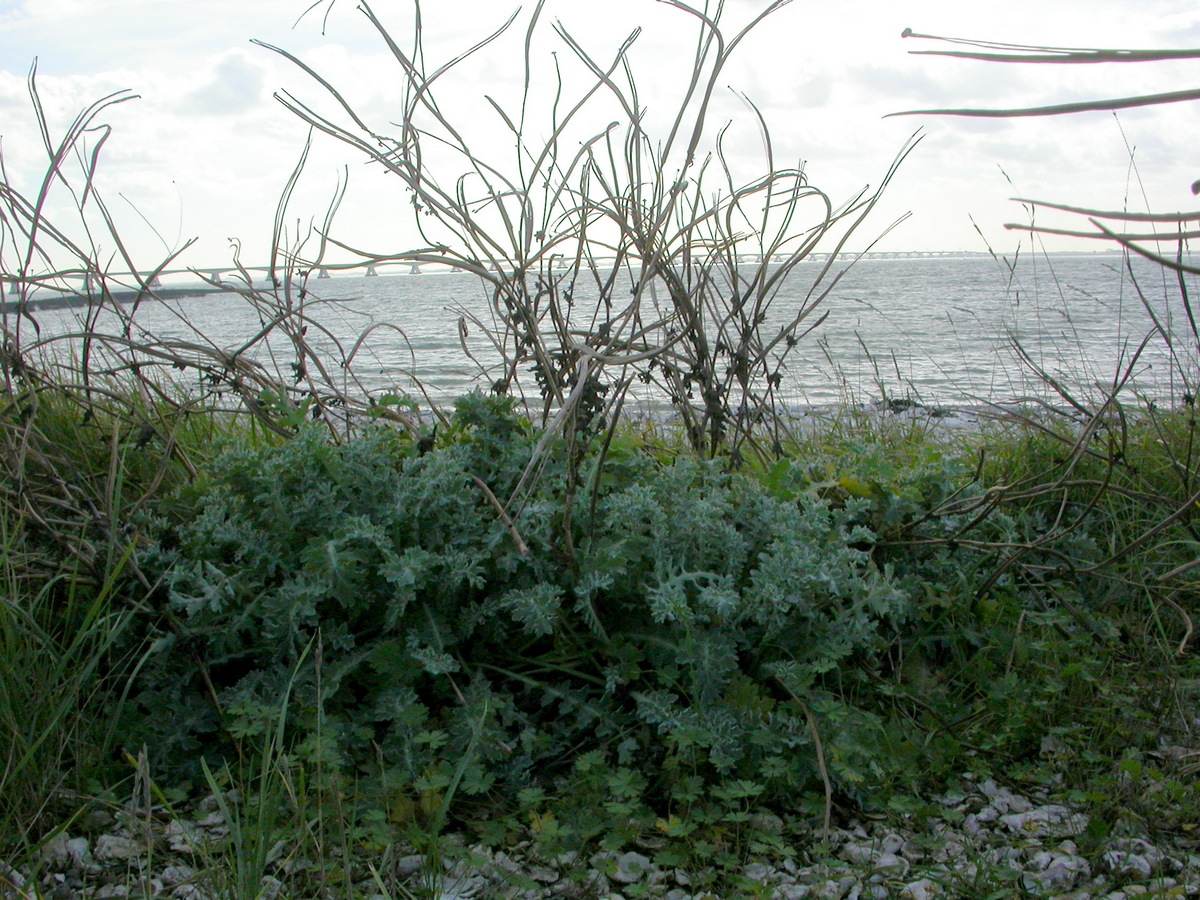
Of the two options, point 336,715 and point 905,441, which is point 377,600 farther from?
point 905,441

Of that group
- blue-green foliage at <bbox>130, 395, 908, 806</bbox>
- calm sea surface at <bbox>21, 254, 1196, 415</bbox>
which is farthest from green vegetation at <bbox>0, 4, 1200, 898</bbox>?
calm sea surface at <bbox>21, 254, 1196, 415</bbox>

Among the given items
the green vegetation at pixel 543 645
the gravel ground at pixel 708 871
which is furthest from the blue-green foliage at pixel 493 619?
the gravel ground at pixel 708 871

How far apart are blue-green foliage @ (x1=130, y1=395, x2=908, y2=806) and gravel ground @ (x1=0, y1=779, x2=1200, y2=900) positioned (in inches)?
7.8

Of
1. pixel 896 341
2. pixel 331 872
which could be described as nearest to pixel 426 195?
pixel 331 872

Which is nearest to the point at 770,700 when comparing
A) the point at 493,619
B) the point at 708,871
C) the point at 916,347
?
the point at 708,871

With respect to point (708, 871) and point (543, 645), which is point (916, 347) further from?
point (708, 871)

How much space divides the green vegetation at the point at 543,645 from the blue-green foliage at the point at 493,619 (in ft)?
0.03

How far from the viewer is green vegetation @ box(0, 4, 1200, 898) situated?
2.05 m

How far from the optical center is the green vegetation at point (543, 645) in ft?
6.73

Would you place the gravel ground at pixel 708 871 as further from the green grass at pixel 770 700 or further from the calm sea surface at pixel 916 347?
the calm sea surface at pixel 916 347

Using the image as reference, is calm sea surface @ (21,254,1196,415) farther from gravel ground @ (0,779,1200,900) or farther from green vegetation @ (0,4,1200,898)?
gravel ground @ (0,779,1200,900)

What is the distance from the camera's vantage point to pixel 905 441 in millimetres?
4984

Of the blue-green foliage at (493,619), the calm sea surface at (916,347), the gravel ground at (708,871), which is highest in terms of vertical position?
the calm sea surface at (916,347)

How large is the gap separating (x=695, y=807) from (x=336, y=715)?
0.89 metres
